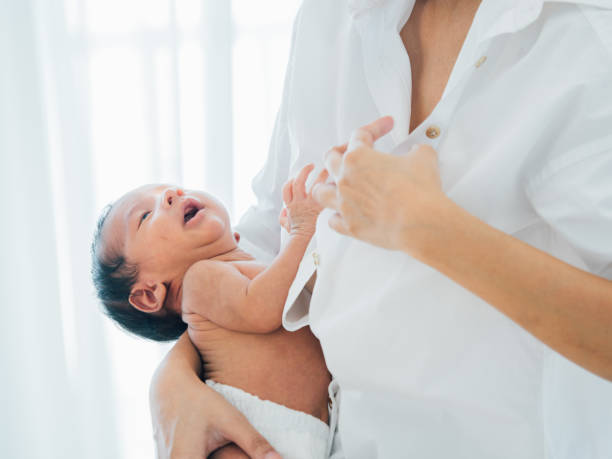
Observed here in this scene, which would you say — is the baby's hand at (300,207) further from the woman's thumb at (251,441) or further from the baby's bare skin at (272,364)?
the woman's thumb at (251,441)

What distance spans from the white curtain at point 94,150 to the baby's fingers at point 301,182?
1168mm

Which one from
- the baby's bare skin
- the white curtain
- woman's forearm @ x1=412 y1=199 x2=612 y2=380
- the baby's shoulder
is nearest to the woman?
woman's forearm @ x1=412 y1=199 x2=612 y2=380

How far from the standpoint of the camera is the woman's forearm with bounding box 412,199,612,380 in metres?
0.62

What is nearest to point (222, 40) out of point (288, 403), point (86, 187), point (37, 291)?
point (86, 187)

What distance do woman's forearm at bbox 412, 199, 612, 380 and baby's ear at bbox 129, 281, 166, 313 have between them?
81 cm

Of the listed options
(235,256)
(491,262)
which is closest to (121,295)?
(235,256)

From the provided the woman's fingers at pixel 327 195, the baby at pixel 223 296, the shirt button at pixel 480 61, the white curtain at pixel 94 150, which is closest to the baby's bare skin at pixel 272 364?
the baby at pixel 223 296

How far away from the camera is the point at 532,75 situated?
30.1 inches

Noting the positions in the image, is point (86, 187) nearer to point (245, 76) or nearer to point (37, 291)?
point (37, 291)

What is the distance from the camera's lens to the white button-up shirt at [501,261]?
2.29ft

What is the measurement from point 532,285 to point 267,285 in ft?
1.84

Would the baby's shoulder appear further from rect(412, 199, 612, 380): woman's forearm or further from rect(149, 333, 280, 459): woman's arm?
rect(412, 199, 612, 380): woman's forearm

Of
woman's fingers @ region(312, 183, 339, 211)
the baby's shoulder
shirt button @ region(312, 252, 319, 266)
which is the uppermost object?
woman's fingers @ region(312, 183, 339, 211)

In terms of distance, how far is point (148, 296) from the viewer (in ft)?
4.26
